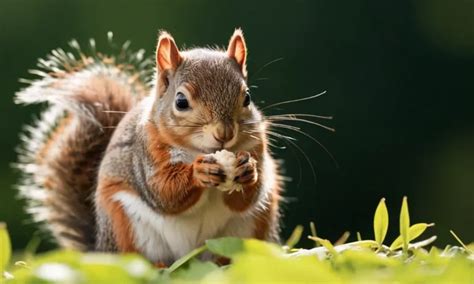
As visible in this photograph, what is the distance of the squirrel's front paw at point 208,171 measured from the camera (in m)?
1.30

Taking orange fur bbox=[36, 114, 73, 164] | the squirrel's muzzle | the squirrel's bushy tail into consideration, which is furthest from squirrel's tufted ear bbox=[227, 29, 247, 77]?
orange fur bbox=[36, 114, 73, 164]

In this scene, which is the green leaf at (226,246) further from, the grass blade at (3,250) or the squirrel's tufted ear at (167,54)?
the squirrel's tufted ear at (167,54)

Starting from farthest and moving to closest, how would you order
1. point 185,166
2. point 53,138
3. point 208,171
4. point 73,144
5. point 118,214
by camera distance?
point 53,138
point 73,144
point 118,214
point 185,166
point 208,171

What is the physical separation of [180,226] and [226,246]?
698 mm

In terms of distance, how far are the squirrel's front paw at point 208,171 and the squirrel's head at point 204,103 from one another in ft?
0.16

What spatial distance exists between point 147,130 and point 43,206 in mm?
566

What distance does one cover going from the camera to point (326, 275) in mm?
568

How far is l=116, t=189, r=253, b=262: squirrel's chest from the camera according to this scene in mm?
1473

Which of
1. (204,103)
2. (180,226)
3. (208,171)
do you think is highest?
(204,103)

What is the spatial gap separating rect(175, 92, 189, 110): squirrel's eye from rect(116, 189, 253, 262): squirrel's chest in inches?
5.4

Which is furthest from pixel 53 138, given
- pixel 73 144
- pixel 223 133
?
pixel 223 133

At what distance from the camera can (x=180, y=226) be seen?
1.49 m

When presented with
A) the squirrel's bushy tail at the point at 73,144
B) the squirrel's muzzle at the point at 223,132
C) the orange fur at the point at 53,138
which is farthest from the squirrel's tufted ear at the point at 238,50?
the orange fur at the point at 53,138

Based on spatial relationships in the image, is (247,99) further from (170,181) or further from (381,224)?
(381,224)
